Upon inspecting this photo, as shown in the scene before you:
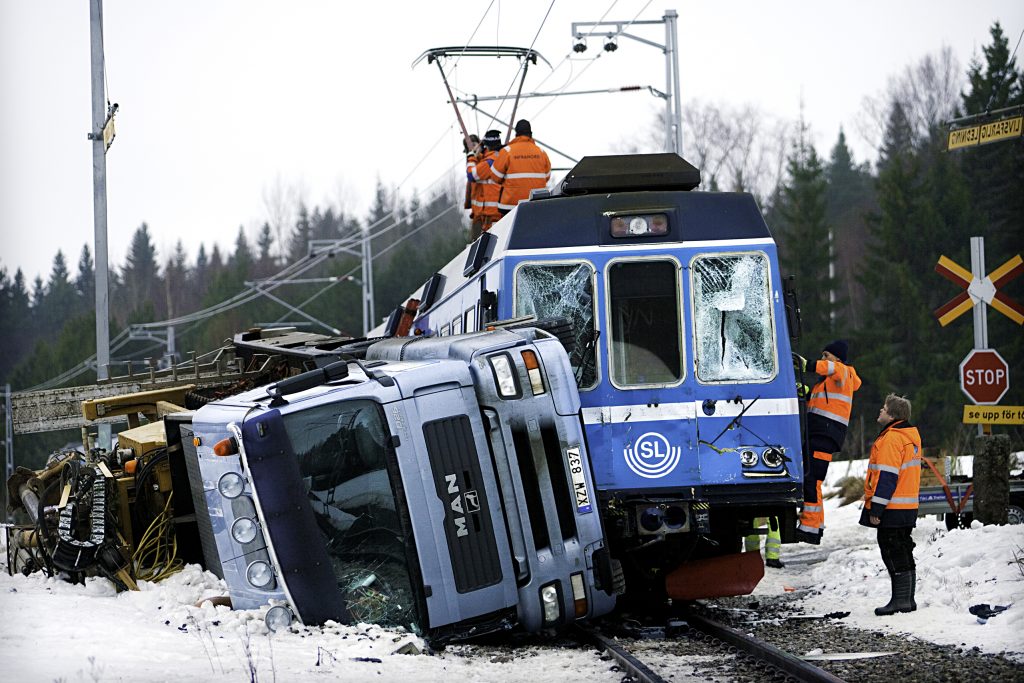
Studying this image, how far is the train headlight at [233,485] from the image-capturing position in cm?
808

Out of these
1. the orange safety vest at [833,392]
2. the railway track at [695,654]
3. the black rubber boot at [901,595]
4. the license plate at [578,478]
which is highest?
the orange safety vest at [833,392]

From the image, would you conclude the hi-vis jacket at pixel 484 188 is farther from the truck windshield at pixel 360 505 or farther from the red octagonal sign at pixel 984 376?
the truck windshield at pixel 360 505

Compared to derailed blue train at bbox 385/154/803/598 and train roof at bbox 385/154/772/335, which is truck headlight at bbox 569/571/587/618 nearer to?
derailed blue train at bbox 385/154/803/598

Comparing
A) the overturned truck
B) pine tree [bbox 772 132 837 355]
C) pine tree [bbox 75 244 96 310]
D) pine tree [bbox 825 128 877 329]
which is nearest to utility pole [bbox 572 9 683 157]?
the overturned truck

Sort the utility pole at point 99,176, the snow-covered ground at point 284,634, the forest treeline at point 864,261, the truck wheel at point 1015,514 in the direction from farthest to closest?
the forest treeline at point 864,261 → the utility pole at point 99,176 → the truck wheel at point 1015,514 → the snow-covered ground at point 284,634

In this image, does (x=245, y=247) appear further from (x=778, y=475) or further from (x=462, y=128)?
(x=778, y=475)

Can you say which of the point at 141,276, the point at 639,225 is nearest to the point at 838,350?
the point at 639,225

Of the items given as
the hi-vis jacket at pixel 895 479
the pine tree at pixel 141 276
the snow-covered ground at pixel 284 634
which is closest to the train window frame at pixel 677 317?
the hi-vis jacket at pixel 895 479

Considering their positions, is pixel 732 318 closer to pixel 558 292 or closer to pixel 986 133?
pixel 558 292

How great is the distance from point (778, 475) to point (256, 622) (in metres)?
4.18

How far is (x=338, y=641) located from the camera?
7637 millimetres

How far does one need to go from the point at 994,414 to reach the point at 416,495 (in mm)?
6586

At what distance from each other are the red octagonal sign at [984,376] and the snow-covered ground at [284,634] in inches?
61.5

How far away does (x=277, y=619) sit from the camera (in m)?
7.92
